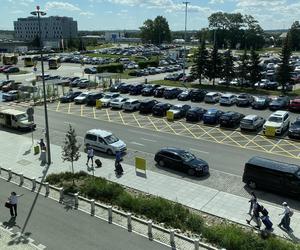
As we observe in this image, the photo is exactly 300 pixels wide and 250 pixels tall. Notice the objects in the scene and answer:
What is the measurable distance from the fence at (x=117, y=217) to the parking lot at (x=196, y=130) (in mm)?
14165

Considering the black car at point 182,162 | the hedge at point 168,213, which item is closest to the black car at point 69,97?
the black car at point 182,162

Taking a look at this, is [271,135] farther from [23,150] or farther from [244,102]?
[23,150]

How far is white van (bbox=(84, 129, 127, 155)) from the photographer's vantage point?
88.0ft

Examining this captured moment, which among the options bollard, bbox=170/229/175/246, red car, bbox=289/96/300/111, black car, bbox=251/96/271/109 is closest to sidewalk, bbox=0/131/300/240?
bollard, bbox=170/229/175/246


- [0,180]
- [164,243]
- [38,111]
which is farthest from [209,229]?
[38,111]

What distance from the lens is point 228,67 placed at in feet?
181

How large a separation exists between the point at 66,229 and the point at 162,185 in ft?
23.0

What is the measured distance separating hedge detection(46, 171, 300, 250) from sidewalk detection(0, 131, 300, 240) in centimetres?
120

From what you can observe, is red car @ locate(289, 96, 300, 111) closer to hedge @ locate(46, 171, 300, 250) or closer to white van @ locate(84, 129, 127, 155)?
white van @ locate(84, 129, 127, 155)

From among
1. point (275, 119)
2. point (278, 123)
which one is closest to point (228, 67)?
point (275, 119)

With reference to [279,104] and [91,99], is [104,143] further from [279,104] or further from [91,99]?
[279,104]

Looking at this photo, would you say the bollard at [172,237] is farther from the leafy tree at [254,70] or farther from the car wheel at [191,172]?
the leafy tree at [254,70]

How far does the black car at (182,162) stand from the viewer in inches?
887

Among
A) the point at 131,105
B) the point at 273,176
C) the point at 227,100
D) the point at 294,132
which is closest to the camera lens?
the point at 273,176
